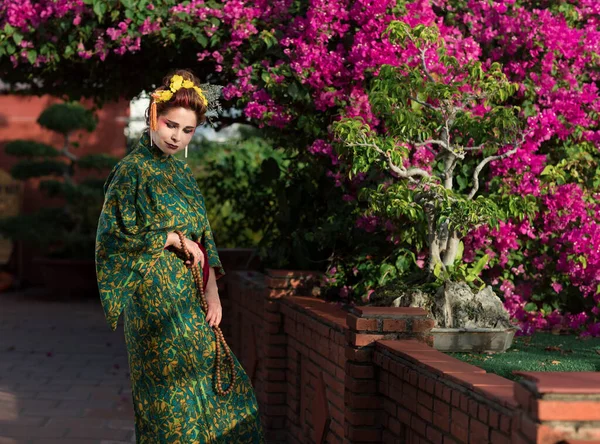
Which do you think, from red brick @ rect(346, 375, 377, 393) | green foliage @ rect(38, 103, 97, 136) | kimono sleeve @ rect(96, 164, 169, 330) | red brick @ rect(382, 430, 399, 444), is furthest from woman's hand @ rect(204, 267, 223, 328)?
green foliage @ rect(38, 103, 97, 136)

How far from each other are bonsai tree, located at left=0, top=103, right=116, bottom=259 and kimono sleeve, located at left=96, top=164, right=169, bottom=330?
10490 millimetres

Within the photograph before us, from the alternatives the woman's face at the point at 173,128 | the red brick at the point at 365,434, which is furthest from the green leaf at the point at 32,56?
the red brick at the point at 365,434

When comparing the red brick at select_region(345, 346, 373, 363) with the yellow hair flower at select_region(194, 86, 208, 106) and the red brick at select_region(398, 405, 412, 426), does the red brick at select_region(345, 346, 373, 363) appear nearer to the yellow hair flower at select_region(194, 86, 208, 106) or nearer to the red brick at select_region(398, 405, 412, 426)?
the red brick at select_region(398, 405, 412, 426)

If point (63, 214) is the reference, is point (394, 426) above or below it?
below

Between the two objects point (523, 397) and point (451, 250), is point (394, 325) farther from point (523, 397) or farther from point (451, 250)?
point (523, 397)

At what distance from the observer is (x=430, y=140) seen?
217 inches

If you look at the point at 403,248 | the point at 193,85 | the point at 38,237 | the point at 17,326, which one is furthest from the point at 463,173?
the point at 38,237

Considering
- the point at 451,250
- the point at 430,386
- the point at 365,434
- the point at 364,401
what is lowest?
the point at 365,434

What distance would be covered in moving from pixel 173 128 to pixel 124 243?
1.69ft

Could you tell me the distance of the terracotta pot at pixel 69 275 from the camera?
48.0 feet

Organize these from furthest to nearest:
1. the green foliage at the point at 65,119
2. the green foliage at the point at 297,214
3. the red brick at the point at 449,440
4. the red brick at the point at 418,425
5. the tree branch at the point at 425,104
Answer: the green foliage at the point at 65,119 < the green foliage at the point at 297,214 < the tree branch at the point at 425,104 < the red brick at the point at 418,425 < the red brick at the point at 449,440

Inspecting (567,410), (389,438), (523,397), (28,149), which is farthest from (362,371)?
(28,149)

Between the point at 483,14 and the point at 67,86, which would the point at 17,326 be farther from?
the point at 483,14

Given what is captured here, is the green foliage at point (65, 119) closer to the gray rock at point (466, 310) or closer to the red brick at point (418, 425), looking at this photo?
the gray rock at point (466, 310)
